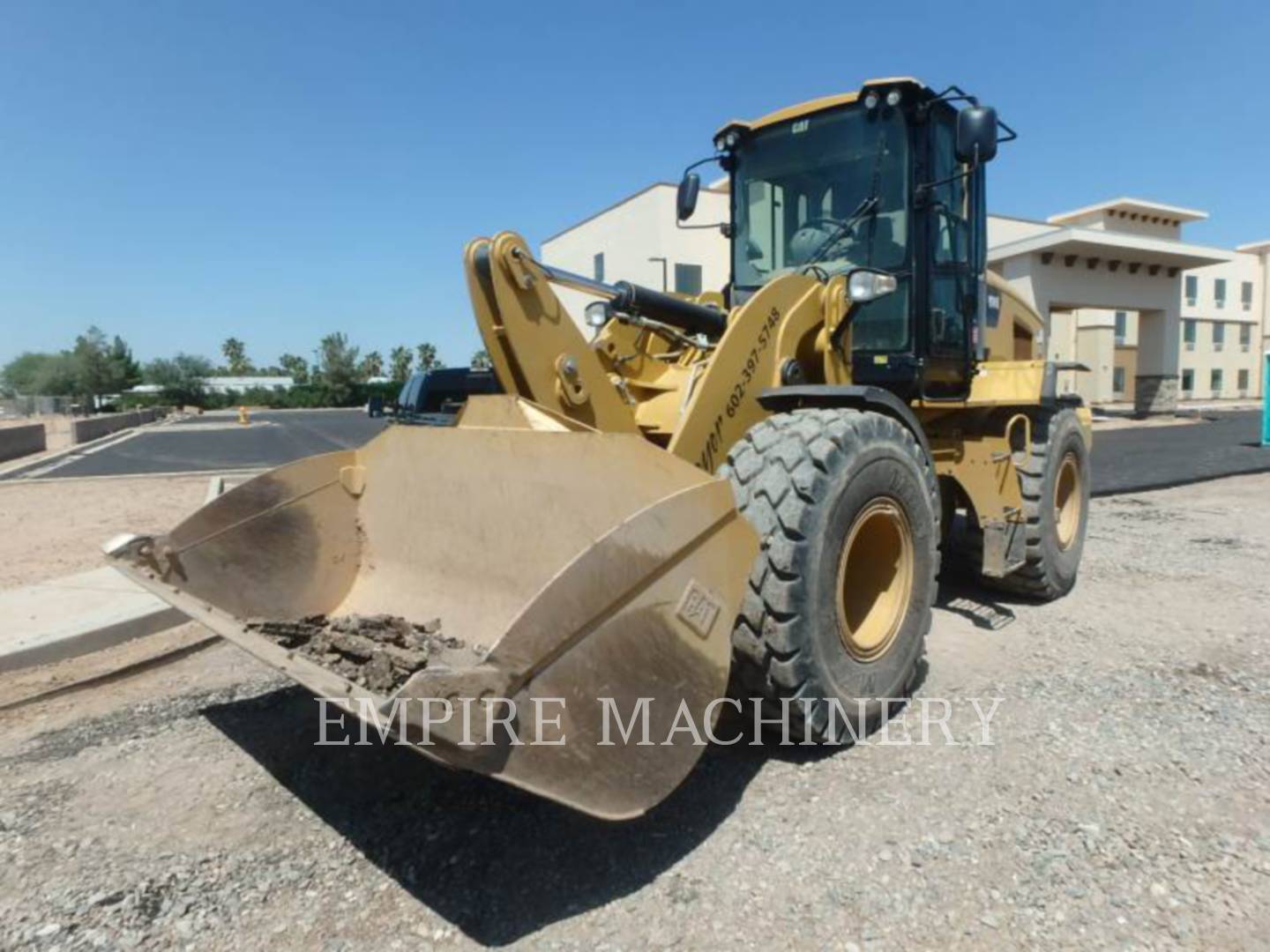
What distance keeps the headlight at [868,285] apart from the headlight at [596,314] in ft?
3.75

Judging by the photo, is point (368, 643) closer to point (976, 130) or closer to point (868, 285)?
point (868, 285)

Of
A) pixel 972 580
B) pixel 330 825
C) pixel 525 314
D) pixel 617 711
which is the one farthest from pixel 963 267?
pixel 330 825

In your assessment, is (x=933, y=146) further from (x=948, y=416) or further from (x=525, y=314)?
(x=525, y=314)

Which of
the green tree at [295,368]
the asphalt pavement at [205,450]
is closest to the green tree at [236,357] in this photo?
the green tree at [295,368]

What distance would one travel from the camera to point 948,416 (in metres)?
5.11

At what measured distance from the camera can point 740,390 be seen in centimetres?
347

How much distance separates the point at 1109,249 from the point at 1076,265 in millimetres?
888

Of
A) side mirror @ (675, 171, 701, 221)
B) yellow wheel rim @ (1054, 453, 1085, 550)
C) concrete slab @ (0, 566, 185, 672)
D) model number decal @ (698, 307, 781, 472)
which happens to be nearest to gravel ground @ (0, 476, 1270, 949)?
concrete slab @ (0, 566, 185, 672)

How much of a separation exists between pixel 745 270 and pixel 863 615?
241 cm

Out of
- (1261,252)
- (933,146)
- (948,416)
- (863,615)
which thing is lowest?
(863,615)

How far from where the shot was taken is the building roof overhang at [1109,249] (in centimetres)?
2200

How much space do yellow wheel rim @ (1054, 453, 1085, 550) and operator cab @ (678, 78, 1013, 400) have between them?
165 centimetres

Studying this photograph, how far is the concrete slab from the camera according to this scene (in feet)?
14.8

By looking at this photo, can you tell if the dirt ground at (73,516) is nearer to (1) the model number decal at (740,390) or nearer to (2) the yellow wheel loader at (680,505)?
(2) the yellow wheel loader at (680,505)
